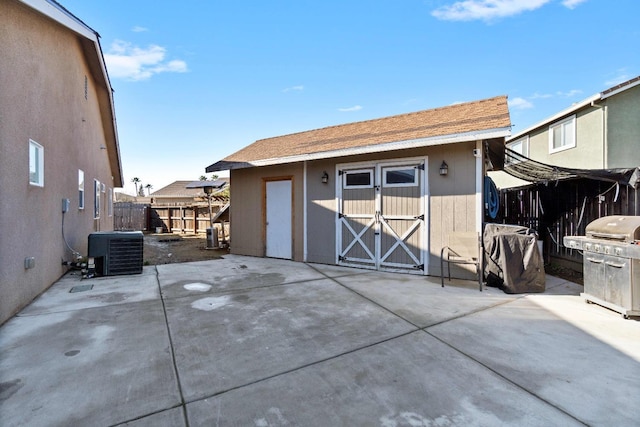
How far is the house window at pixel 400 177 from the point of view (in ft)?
19.9

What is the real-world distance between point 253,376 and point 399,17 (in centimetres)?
871

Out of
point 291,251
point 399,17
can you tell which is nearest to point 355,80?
point 399,17

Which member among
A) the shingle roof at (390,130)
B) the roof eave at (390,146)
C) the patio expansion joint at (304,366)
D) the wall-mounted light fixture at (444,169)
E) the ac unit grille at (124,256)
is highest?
the shingle roof at (390,130)

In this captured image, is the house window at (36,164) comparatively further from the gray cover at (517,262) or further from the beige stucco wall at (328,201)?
the gray cover at (517,262)

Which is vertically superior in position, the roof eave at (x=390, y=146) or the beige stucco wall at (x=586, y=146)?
the beige stucco wall at (x=586, y=146)

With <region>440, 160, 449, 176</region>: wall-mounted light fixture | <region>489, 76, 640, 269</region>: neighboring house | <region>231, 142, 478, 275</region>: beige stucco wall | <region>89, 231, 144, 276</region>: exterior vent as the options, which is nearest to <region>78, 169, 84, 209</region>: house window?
<region>89, 231, 144, 276</region>: exterior vent

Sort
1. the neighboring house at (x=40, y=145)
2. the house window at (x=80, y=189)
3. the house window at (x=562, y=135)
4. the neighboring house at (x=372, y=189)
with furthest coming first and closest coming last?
the house window at (x=562, y=135), the house window at (x=80, y=189), the neighboring house at (x=372, y=189), the neighboring house at (x=40, y=145)

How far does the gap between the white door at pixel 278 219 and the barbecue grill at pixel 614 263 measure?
19.0 ft

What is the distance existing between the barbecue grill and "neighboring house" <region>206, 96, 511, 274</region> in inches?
64.2

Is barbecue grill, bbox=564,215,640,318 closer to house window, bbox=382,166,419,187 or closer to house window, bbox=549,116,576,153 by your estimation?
house window, bbox=382,166,419,187

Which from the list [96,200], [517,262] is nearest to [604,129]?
[517,262]

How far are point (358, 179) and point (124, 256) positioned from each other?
5.11 m

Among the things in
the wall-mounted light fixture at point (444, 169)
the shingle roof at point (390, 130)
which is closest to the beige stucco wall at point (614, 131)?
the shingle roof at point (390, 130)

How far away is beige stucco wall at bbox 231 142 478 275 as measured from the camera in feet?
18.4
